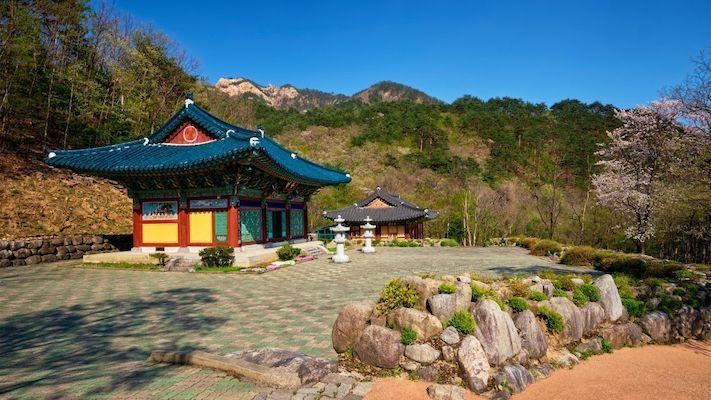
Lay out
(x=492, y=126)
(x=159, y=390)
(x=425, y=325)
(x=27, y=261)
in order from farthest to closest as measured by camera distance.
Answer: (x=492, y=126)
(x=27, y=261)
(x=425, y=325)
(x=159, y=390)

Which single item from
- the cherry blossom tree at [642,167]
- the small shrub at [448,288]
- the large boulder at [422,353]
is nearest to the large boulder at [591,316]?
the small shrub at [448,288]

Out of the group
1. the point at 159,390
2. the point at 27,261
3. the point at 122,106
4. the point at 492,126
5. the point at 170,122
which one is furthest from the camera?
the point at 492,126

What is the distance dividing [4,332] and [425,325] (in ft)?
27.1

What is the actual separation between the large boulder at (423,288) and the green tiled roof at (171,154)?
1061 cm

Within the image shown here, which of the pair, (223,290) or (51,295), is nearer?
→ (51,295)

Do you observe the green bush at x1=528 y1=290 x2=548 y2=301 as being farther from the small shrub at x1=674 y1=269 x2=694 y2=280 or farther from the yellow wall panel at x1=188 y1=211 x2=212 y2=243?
the yellow wall panel at x1=188 y1=211 x2=212 y2=243

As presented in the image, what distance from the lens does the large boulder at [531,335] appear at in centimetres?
616

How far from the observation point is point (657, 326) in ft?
26.7

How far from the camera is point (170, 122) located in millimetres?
20312

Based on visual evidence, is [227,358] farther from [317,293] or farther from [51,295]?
[51,295]

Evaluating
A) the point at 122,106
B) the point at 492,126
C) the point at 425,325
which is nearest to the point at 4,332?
the point at 425,325

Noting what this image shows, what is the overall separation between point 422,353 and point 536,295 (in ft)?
9.31

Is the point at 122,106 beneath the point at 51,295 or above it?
above

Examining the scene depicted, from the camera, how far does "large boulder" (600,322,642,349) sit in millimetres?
7504
